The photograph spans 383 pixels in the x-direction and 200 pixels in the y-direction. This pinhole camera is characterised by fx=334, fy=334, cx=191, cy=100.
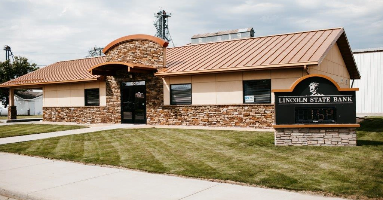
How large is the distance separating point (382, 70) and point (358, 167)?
26124mm

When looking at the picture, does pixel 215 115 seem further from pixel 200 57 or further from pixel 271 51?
pixel 271 51

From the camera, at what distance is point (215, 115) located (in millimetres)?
18062

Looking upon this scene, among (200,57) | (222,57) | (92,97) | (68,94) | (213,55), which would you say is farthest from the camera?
(68,94)

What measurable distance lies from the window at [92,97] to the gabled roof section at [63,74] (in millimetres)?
1019

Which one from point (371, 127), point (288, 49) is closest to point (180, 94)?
point (288, 49)

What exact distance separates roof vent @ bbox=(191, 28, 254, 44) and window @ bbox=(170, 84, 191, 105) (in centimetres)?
1684

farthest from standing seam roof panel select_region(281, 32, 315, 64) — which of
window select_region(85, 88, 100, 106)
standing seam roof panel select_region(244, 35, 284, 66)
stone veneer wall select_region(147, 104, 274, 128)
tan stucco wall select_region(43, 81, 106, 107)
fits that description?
window select_region(85, 88, 100, 106)

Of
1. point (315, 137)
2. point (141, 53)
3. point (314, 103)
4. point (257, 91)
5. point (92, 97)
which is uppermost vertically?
point (141, 53)

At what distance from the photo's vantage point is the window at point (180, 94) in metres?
19.1

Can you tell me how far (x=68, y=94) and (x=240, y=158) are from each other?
19.0 metres

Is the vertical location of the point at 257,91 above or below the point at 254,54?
below

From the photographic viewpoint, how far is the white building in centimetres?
2986

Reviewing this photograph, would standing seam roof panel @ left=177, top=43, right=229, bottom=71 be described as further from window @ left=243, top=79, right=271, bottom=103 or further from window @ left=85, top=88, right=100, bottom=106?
window @ left=85, top=88, right=100, bottom=106

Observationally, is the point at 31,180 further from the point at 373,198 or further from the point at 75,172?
the point at 373,198
